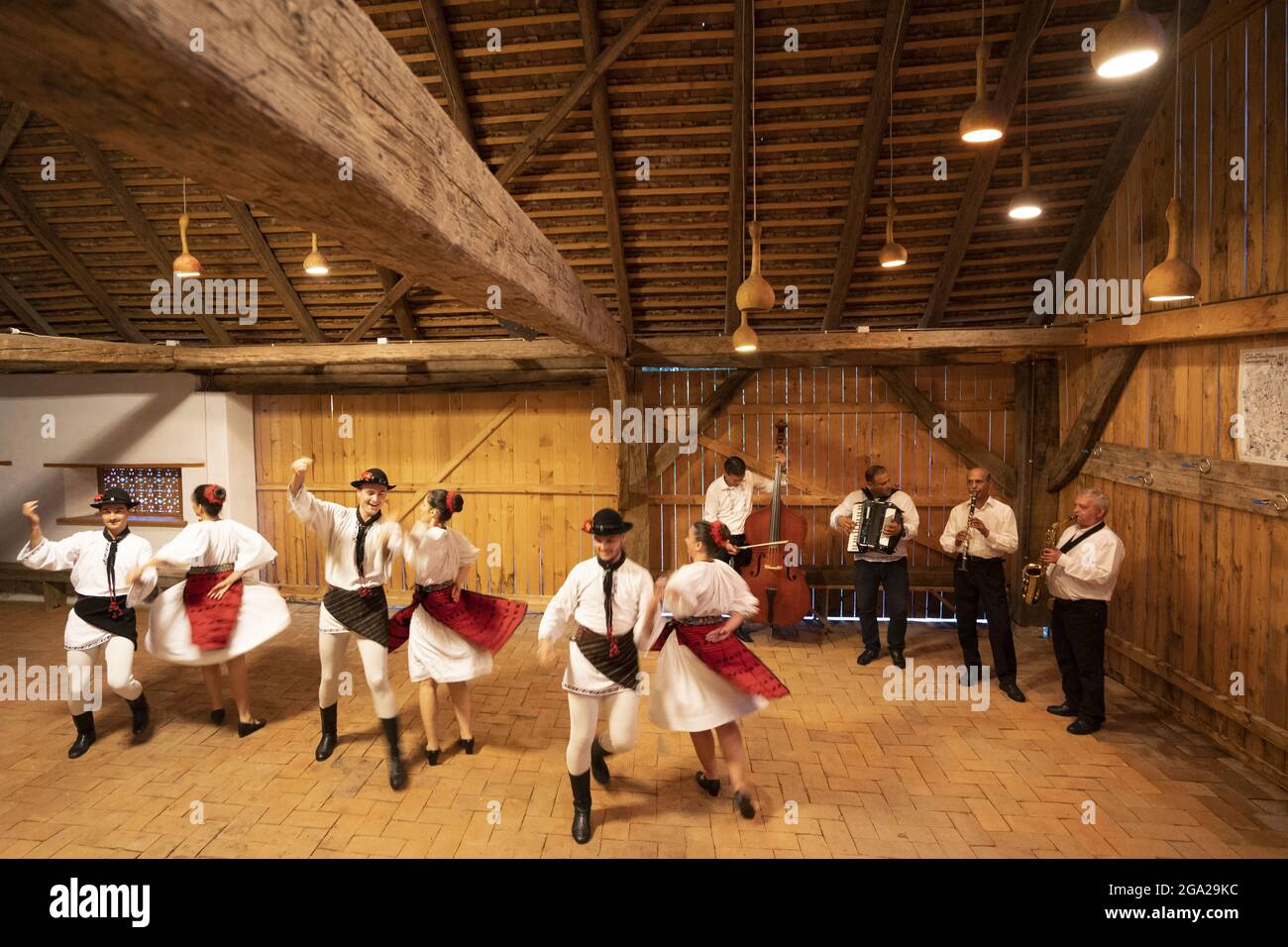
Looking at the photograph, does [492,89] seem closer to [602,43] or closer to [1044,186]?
[602,43]

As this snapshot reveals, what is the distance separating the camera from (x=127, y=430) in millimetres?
8922

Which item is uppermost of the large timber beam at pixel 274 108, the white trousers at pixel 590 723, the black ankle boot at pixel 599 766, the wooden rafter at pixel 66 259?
the wooden rafter at pixel 66 259

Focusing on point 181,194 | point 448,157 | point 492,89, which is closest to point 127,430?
point 181,194

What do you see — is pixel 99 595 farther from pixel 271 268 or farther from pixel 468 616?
pixel 271 268

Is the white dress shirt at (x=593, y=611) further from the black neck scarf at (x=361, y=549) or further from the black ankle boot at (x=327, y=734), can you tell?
the black ankle boot at (x=327, y=734)

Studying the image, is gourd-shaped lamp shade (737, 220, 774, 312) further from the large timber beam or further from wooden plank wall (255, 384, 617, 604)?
wooden plank wall (255, 384, 617, 604)

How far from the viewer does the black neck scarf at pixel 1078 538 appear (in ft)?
17.3

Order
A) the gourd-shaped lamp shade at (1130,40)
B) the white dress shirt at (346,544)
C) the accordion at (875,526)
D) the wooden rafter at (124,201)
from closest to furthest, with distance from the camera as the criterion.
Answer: the gourd-shaped lamp shade at (1130,40) → the white dress shirt at (346,544) → the wooden rafter at (124,201) → the accordion at (875,526)

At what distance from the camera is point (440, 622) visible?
16.2 ft

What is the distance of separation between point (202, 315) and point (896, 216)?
25.4ft

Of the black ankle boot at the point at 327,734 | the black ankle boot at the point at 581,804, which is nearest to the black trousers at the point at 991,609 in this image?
the black ankle boot at the point at 581,804

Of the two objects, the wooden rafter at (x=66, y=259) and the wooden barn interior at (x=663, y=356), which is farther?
the wooden rafter at (x=66, y=259)

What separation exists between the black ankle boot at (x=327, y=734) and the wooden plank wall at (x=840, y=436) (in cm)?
451

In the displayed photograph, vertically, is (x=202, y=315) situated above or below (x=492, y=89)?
below
